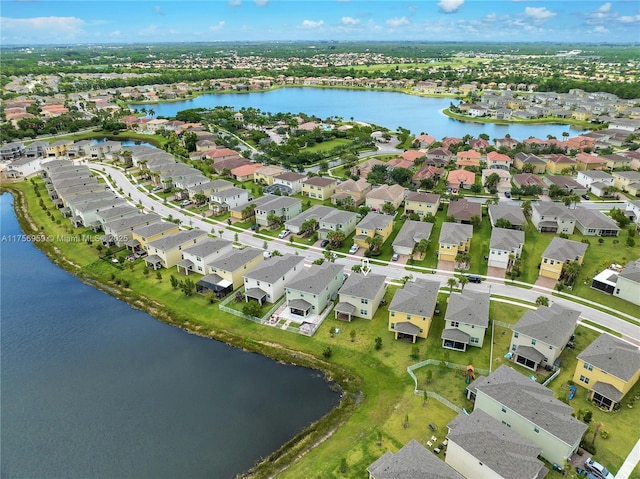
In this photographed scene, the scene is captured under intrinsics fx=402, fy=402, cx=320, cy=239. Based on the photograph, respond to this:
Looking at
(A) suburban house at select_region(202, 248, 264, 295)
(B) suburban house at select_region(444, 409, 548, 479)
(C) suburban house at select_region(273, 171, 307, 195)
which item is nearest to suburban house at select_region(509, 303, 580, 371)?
(B) suburban house at select_region(444, 409, 548, 479)

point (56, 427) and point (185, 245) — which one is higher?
point (185, 245)

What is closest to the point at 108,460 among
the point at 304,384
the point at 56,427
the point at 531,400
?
the point at 56,427

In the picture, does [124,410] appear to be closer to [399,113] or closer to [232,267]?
[232,267]

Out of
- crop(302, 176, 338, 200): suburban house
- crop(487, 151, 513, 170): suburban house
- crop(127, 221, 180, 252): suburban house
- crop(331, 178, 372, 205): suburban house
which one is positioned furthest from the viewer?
crop(487, 151, 513, 170): suburban house

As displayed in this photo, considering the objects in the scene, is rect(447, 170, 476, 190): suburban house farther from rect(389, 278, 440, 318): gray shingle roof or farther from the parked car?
the parked car

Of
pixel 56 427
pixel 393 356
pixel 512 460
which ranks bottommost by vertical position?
pixel 56 427

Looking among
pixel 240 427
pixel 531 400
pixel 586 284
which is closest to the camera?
pixel 531 400

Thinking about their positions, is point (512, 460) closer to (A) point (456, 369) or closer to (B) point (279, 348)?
(A) point (456, 369)
